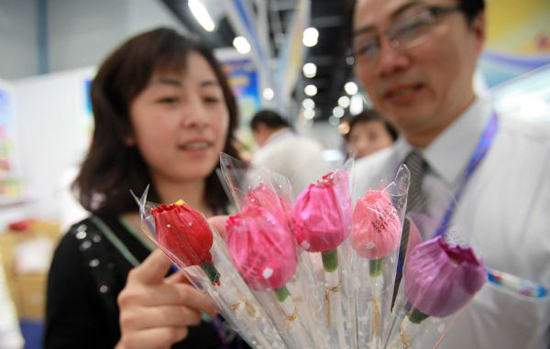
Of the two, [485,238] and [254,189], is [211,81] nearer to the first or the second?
[254,189]

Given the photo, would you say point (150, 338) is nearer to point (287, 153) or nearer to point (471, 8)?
point (471, 8)

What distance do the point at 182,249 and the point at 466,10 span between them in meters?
1.14

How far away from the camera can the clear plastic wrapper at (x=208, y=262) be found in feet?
1.29

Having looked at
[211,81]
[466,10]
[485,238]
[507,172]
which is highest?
[466,10]

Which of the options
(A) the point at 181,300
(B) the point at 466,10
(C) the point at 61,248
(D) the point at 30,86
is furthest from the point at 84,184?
(D) the point at 30,86

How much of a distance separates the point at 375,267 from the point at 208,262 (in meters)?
0.21

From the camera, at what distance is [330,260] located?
0.41 metres

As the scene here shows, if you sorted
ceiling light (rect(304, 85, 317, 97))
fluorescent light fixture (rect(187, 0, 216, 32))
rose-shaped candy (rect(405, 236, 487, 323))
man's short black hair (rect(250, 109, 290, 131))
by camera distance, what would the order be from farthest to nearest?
ceiling light (rect(304, 85, 317, 97)) < man's short black hair (rect(250, 109, 290, 131)) < fluorescent light fixture (rect(187, 0, 216, 32)) < rose-shaped candy (rect(405, 236, 487, 323))

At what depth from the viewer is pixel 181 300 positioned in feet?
2.06

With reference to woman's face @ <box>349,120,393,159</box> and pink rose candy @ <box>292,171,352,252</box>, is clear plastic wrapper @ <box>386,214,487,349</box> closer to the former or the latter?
pink rose candy @ <box>292,171,352,252</box>

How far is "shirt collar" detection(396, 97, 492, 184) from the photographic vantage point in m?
1.05

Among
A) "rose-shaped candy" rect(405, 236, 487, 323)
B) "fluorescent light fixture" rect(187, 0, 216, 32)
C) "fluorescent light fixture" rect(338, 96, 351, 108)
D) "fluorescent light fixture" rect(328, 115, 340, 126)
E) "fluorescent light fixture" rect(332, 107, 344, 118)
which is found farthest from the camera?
"fluorescent light fixture" rect(328, 115, 340, 126)

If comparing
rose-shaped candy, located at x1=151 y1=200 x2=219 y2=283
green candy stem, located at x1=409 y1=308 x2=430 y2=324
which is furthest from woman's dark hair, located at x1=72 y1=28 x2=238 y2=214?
green candy stem, located at x1=409 y1=308 x2=430 y2=324

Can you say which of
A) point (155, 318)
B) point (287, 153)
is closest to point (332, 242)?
point (155, 318)
